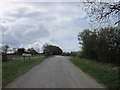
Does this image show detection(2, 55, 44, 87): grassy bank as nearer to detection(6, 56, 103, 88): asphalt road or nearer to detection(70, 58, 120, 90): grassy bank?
detection(6, 56, 103, 88): asphalt road

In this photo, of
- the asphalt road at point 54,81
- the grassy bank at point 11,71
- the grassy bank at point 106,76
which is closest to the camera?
the asphalt road at point 54,81

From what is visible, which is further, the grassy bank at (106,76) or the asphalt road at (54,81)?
the grassy bank at (106,76)

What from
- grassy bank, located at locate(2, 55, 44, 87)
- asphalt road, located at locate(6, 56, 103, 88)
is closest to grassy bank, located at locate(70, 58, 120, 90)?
asphalt road, located at locate(6, 56, 103, 88)

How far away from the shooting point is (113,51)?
1149 inches

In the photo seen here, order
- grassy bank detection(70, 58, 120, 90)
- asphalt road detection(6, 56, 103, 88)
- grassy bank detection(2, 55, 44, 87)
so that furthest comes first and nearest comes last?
grassy bank detection(2, 55, 44, 87)
grassy bank detection(70, 58, 120, 90)
asphalt road detection(6, 56, 103, 88)

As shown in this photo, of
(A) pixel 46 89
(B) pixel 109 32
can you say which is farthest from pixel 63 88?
(B) pixel 109 32

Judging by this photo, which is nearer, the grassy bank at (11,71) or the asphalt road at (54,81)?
the asphalt road at (54,81)

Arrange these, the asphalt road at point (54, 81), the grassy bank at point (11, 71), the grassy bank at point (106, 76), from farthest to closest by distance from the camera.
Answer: the grassy bank at point (11, 71) → the grassy bank at point (106, 76) → the asphalt road at point (54, 81)

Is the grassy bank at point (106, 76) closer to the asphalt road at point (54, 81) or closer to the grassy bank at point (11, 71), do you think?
the asphalt road at point (54, 81)

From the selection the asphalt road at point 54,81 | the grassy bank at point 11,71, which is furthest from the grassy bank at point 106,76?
the grassy bank at point 11,71

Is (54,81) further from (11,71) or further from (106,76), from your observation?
(11,71)

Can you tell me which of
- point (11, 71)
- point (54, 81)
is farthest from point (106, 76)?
point (11, 71)

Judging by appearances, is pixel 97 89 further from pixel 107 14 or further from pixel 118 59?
pixel 118 59

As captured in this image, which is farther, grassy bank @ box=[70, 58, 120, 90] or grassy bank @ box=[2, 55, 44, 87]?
grassy bank @ box=[2, 55, 44, 87]
